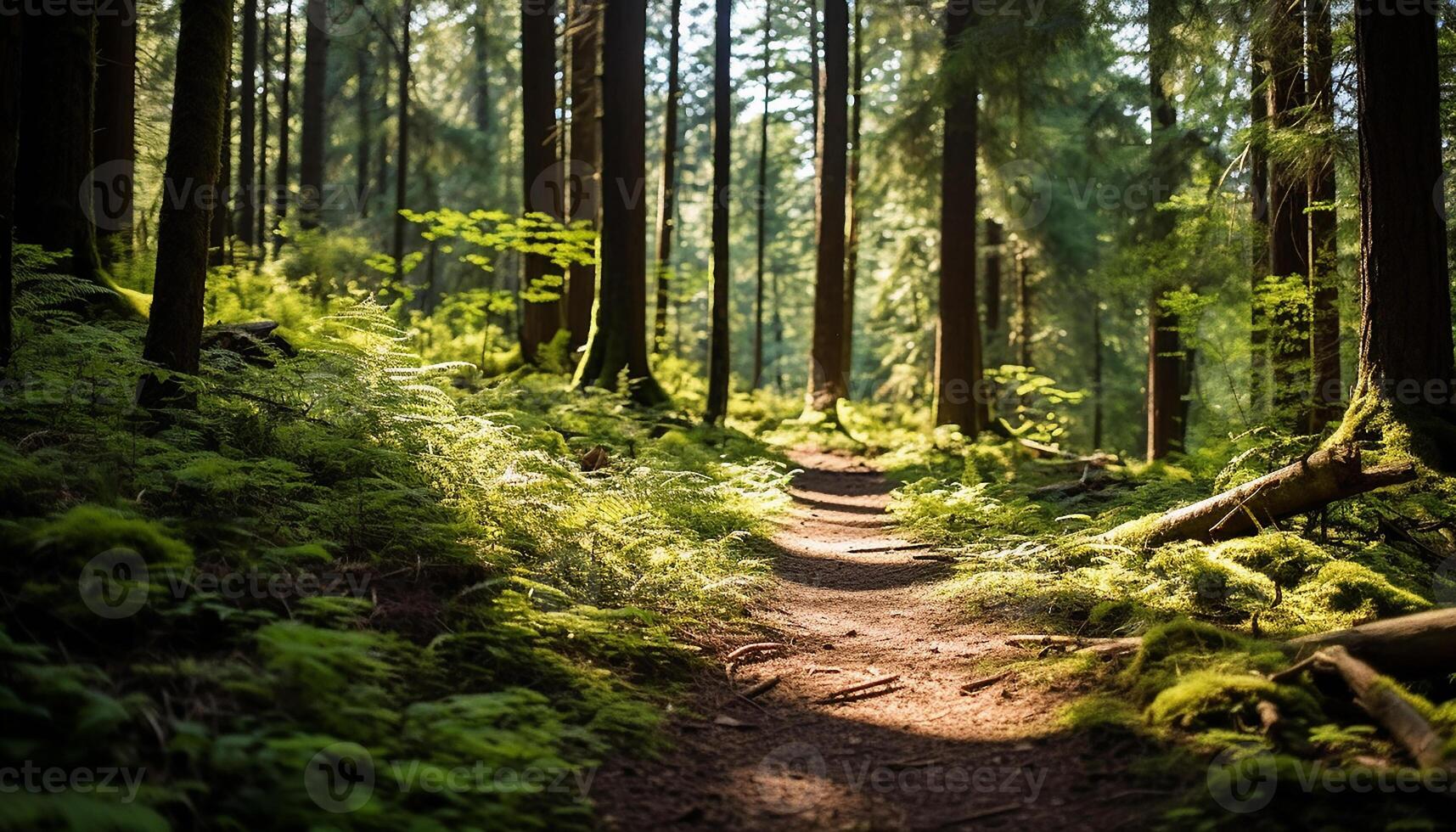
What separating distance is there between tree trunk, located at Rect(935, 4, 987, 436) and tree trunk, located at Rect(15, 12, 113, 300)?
1420 cm

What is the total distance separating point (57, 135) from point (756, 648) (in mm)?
7474

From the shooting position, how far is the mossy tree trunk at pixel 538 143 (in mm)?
16859

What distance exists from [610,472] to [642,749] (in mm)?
5359

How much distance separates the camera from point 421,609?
4676 millimetres

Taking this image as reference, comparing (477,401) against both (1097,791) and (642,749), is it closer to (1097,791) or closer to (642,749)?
(642,749)

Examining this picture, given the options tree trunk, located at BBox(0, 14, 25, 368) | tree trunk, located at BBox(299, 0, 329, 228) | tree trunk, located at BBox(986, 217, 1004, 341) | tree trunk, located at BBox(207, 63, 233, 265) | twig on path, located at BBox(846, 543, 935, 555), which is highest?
tree trunk, located at BBox(299, 0, 329, 228)

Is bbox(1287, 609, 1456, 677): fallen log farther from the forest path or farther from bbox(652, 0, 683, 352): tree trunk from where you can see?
bbox(652, 0, 683, 352): tree trunk

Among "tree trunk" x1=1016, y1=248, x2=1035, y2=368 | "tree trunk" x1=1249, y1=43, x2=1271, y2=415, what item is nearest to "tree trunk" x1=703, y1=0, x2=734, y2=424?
"tree trunk" x1=1249, y1=43, x2=1271, y2=415

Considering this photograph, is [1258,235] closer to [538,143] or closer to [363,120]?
[538,143]

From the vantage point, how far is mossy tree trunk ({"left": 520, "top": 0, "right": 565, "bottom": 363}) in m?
16.9

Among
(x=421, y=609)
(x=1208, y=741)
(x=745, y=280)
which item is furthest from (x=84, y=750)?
(x=745, y=280)

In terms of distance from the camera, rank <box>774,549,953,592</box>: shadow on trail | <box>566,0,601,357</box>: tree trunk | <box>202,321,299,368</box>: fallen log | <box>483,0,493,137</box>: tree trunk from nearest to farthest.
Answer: <box>202,321,299,368</box>: fallen log → <box>774,549,953,592</box>: shadow on trail → <box>566,0,601,357</box>: tree trunk → <box>483,0,493,137</box>: tree trunk

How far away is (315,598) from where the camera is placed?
13.2 feet

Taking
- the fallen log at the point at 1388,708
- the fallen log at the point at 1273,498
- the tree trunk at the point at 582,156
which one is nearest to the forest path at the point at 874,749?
the fallen log at the point at 1388,708
